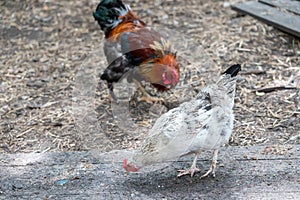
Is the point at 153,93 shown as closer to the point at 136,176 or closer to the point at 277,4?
the point at 136,176

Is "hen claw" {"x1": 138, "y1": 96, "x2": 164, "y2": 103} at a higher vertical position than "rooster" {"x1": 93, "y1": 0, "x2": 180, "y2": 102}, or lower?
lower

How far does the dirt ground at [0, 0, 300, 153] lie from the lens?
167 inches

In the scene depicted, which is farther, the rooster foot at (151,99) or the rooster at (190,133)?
the rooster foot at (151,99)

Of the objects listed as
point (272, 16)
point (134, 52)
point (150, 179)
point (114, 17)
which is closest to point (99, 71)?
point (114, 17)

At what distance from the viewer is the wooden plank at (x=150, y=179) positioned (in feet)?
10.8

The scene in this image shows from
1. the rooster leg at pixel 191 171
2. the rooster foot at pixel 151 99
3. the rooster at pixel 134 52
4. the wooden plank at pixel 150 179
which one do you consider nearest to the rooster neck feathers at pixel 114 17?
the rooster at pixel 134 52

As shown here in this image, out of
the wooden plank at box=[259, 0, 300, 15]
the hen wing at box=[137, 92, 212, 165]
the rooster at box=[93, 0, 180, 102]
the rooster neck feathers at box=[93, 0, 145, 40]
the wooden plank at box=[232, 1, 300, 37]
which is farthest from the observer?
the wooden plank at box=[259, 0, 300, 15]

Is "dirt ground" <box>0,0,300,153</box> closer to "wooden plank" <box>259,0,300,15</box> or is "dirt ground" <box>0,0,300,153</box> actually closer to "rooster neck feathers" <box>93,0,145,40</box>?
"wooden plank" <box>259,0,300,15</box>

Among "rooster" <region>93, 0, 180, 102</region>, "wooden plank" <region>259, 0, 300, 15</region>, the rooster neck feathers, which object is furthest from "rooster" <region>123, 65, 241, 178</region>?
"wooden plank" <region>259, 0, 300, 15</region>

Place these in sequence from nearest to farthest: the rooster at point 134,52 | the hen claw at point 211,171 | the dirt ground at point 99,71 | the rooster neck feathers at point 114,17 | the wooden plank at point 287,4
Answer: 1. the hen claw at point 211,171
2. the dirt ground at point 99,71
3. the rooster at point 134,52
4. the rooster neck feathers at point 114,17
5. the wooden plank at point 287,4

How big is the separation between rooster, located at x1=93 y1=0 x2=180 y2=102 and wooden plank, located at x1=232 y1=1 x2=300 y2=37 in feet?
4.90

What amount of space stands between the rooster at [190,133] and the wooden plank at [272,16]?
2.28m

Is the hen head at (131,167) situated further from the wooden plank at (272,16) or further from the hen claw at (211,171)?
the wooden plank at (272,16)

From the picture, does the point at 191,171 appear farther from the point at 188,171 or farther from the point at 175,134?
the point at 175,134
